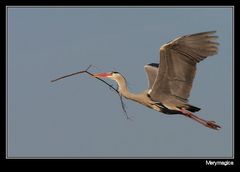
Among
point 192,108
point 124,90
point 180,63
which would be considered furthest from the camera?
point 124,90

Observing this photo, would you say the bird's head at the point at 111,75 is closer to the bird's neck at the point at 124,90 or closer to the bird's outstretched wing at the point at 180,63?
the bird's neck at the point at 124,90

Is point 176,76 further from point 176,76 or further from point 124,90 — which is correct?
point 124,90

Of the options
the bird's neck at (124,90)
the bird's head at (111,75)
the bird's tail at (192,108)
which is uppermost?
the bird's head at (111,75)

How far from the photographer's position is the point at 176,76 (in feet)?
77.1

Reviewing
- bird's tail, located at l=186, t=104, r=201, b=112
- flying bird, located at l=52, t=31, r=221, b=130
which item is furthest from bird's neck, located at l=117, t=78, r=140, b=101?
bird's tail, located at l=186, t=104, r=201, b=112

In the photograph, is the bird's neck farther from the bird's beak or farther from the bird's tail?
the bird's tail

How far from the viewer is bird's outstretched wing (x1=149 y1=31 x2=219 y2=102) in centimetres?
2278

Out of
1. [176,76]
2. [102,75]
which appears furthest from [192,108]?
[102,75]

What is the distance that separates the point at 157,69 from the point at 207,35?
103 inches

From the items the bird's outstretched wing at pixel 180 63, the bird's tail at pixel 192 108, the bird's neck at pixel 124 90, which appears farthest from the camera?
the bird's neck at pixel 124 90

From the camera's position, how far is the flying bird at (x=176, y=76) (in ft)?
74.8

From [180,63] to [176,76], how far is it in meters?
0.33

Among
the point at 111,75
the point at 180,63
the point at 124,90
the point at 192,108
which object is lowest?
the point at 192,108

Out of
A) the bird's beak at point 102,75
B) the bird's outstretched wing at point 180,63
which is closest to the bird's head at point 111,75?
the bird's beak at point 102,75
